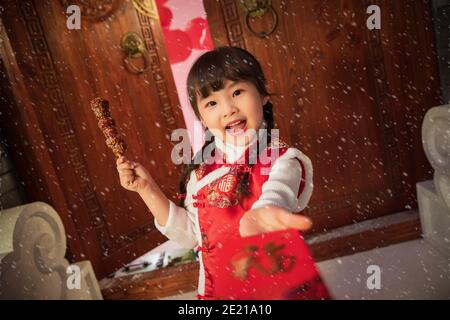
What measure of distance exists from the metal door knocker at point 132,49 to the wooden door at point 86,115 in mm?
45

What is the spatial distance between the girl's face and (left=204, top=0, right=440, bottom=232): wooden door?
5.63 feet

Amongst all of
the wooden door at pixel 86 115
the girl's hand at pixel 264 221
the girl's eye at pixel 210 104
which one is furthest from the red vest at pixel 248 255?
the wooden door at pixel 86 115

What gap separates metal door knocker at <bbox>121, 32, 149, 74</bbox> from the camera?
117 inches

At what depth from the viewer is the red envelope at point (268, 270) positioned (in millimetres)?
1134

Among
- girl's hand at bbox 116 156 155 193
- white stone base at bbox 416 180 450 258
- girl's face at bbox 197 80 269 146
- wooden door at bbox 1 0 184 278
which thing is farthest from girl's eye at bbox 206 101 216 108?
white stone base at bbox 416 180 450 258

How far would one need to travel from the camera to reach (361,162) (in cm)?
303

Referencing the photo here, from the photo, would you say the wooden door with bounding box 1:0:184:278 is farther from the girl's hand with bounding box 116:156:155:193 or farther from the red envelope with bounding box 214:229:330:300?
the red envelope with bounding box 214:229:330:300

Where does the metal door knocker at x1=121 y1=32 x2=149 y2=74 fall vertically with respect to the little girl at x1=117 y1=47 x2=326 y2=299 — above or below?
above

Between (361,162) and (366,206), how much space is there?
1.36 ft

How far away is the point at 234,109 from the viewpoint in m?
1.15

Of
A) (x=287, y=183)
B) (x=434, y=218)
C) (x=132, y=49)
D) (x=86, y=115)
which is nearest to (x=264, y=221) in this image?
(x=287, y=183)
